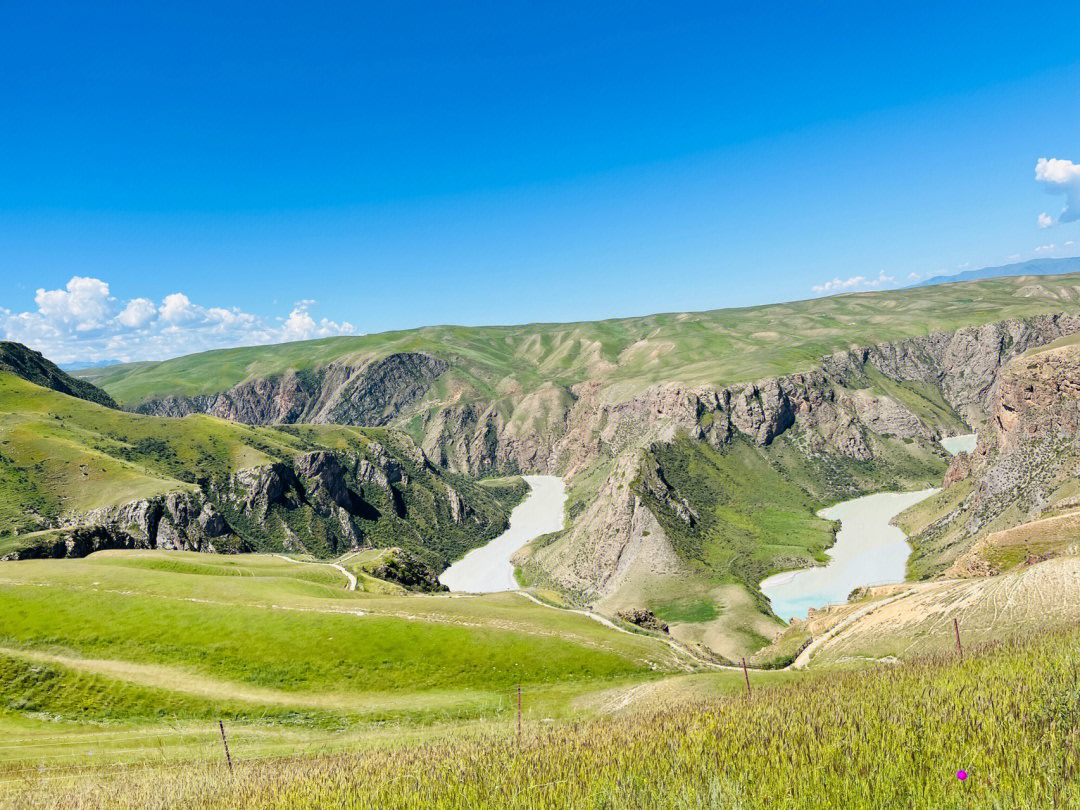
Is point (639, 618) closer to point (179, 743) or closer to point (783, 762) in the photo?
point (179, 743)

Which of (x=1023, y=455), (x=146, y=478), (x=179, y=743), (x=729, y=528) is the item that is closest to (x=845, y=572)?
(x=729, y=528)

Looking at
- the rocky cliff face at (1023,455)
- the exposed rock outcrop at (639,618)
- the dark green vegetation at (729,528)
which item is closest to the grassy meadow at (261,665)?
the exposed rock outcrop at (639,618)

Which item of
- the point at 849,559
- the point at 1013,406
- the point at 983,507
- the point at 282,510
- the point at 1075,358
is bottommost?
the point at 849,559

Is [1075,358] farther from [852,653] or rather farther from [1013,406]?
[852,653]

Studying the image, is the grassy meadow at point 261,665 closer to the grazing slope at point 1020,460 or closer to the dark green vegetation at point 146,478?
the dark green vegetation at point 146,478

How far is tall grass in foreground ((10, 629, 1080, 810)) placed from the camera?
538 cm

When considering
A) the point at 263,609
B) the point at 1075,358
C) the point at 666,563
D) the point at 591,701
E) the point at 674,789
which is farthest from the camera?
the point at 666,563

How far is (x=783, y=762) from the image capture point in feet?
21.2

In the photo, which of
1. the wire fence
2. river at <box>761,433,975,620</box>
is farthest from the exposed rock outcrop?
river at <box>761,433,975,620</box>

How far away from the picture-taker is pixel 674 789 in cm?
600

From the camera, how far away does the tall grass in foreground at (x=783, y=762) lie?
17.7 ft

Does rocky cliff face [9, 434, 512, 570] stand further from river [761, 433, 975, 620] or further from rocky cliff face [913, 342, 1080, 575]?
rocky cliff face [913, 342, 1080, 575]

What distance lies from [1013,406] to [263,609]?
158 metres

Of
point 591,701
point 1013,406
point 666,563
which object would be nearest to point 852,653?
point 591,701
